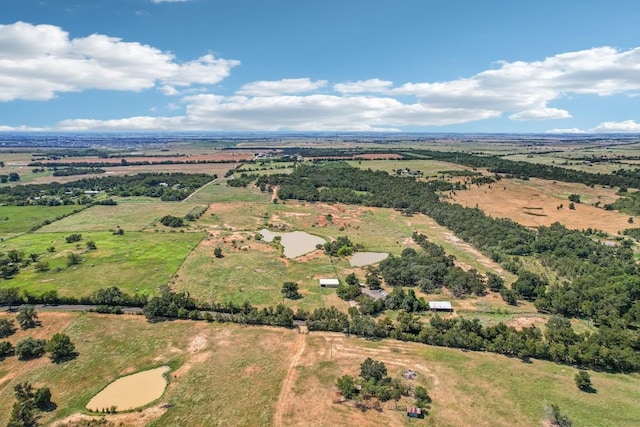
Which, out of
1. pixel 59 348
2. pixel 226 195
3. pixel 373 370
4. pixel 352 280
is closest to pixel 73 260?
pixel 59 348

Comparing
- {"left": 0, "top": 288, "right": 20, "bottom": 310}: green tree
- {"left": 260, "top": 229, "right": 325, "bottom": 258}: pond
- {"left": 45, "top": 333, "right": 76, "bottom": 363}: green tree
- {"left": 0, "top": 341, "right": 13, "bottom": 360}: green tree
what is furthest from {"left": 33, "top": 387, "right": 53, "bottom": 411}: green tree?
{"left": 260, "top": 229, "right": 325, "bottom": 258}: pond

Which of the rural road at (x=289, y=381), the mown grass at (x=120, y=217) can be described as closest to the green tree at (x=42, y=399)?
the rural road at (x=289, y=381)

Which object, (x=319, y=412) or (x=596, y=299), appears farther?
(x=596, y=299)

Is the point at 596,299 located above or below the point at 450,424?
above

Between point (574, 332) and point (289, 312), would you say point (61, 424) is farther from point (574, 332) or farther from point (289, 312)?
point (574, 332)

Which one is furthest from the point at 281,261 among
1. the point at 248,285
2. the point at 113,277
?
the point at 113,277

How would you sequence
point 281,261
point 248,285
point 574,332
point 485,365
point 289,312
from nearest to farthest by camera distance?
point 485,365 < point 574,332 < point 289,312 < point 248,285 < point 281,261

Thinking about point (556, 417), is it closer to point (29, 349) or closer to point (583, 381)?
A: point (583, 381)
